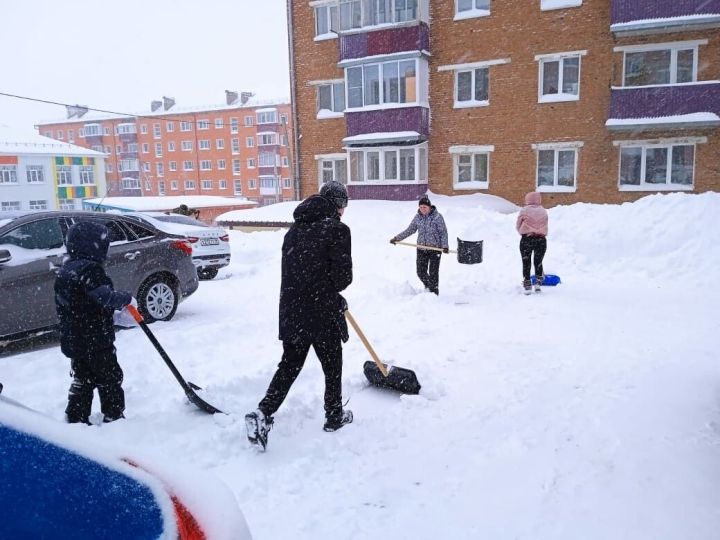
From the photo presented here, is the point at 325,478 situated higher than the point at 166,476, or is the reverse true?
the point at 166,476

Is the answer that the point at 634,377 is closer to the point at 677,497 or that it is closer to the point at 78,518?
the point at 677,497

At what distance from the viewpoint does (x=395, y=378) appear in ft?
15.7

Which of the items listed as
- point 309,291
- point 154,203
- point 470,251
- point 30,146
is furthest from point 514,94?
point 30,146

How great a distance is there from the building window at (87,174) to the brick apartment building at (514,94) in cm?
4112

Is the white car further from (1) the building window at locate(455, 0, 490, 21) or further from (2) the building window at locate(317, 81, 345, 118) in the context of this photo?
(1) the building window at locate(455, 0, 490, 21)

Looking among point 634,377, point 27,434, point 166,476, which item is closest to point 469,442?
point 634,377

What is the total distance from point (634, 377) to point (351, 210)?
575 inches

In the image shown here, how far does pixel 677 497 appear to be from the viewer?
3098 mm

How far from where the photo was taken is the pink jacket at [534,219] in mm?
8523

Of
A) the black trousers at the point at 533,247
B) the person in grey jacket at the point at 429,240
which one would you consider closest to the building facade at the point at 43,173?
the person in grey jacket at the point at 429,240

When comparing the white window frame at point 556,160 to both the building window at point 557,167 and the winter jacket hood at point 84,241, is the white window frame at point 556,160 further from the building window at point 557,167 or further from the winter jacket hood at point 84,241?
the winter jacket hood at point 84,241

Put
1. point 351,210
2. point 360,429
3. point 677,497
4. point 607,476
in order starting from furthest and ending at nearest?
1. point 351,210
2. point 360,429
3. point 607,476
4. point 677,497

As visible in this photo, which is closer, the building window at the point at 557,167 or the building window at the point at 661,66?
the building window at the point at 661,66

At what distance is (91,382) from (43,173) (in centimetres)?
5539
